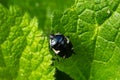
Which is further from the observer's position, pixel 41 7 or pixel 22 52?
pixel 41 7

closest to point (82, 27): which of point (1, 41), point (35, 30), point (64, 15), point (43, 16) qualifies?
point (64, 15)

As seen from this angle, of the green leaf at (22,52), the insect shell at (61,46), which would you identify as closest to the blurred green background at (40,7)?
the insect shell at (61,46)

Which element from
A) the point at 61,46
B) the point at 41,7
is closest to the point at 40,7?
the point at 41,7

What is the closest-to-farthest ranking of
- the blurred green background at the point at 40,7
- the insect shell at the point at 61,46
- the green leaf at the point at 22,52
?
the green leaf at the point at 22,52, the insect shell at the point at 61,46, the blurred green background at the point at 40,7

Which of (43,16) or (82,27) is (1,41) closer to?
(82,27)

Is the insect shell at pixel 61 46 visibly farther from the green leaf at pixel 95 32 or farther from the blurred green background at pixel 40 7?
the blurred green background at pixel 40 7

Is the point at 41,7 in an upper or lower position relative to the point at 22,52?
lower

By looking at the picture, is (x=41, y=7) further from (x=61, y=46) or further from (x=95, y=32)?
(x=95, y=32)
